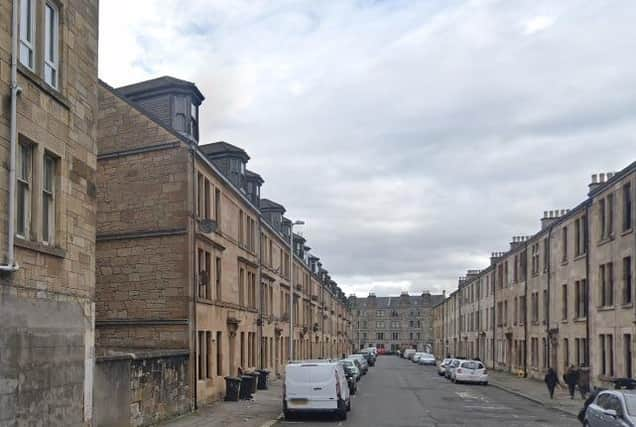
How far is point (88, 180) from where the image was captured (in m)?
14.6

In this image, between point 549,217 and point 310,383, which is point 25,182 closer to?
point 310,383

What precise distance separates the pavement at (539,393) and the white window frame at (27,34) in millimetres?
20797

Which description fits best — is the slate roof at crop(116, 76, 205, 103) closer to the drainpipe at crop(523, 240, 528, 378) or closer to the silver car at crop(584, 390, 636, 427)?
the silver car at crop(584, 390, 636, 427)

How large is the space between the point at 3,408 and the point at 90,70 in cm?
719

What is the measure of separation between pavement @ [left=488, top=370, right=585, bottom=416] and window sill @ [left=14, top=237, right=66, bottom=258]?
1887cm

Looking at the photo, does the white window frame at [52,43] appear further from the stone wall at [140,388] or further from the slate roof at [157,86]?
the slate roof at [157,86]

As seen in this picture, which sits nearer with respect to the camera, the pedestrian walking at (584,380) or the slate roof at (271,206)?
the pedestrian walking at (584,380)

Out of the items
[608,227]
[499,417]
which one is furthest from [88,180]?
[608,227]

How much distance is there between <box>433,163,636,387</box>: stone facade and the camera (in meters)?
28.1

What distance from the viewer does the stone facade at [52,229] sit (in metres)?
11.4

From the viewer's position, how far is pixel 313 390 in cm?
2095

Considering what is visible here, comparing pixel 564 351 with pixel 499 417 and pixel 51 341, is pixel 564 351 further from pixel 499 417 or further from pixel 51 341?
pixel 51 341

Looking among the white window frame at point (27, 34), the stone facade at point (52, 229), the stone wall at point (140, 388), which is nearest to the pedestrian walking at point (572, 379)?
the stone wall at point (140, 388)

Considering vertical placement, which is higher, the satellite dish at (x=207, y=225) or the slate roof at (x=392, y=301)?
the satellite dish at (x=207, y=225)
